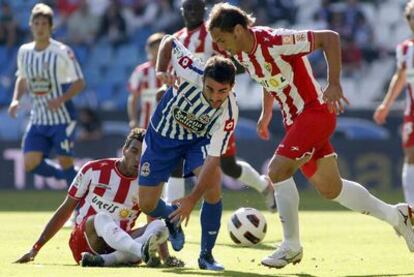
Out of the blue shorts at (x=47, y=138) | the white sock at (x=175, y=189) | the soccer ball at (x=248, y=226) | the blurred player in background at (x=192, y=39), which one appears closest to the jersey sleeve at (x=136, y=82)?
the blue shorts at (x=47, y=138)

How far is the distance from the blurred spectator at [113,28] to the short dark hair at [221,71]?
47.0 ft

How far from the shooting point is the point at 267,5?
70.2ft

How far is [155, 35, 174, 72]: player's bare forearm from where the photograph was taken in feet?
29.8

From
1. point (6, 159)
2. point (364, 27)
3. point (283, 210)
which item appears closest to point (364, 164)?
point (364, 27)

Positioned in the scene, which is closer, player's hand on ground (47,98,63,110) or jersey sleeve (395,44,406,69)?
jersey sleeve (395,44,406,69)

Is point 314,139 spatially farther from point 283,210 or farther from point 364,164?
point 364,164

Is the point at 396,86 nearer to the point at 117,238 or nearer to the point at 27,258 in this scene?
the point at 117,238

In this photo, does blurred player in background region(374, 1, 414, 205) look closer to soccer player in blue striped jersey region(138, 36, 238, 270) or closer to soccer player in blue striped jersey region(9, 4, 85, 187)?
soccer player in blue striped jersey region(9, 4, 85, 187)

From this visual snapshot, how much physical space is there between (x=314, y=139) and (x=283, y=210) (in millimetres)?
544

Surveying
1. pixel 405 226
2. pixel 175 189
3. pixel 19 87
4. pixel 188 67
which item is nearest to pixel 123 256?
pixel 188 67

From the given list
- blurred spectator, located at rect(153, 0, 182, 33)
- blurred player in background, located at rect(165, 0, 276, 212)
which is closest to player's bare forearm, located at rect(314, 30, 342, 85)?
blurred player in background, located at rect(165, 0, 276, 212)

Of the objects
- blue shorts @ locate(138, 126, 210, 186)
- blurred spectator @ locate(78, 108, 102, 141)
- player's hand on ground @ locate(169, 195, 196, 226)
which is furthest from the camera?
blurred spectator @ locate(78, 108, 102, 141)

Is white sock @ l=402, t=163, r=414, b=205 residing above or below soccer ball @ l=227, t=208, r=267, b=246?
below

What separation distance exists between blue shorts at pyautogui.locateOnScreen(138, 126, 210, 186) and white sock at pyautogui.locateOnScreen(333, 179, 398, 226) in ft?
3.76
